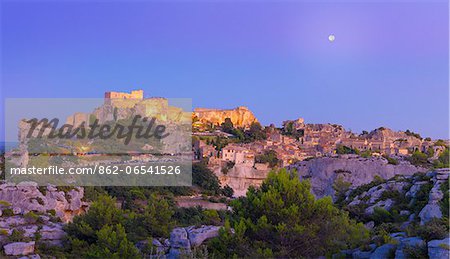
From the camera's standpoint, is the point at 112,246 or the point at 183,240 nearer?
the point at 112,246

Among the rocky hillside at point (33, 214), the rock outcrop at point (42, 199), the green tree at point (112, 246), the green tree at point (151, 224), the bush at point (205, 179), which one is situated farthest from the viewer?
the bush at point (205, 179)

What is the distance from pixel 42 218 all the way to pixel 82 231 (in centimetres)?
264

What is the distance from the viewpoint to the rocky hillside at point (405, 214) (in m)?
6.73

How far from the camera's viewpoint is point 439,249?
616 centimetres

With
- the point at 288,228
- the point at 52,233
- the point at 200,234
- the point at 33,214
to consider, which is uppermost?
the point at 288,228

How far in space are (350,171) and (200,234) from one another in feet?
41.7

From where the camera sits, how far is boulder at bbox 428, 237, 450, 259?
19.9 ft

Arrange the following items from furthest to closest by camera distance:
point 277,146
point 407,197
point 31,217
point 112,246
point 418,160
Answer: point 277,146 < point 418,160 < point 31,217 < point 407,197 < point 112,246

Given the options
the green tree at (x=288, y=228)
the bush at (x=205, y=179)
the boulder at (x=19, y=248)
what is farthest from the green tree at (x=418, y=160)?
the boulder at (x=19, y=248)

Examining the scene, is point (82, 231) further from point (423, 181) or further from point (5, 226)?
point (423, 181)

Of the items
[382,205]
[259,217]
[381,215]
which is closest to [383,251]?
[259,217]

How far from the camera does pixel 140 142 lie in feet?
135

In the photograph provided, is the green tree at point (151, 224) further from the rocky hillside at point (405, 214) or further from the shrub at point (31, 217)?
the rocky hillside at point (405, 214)

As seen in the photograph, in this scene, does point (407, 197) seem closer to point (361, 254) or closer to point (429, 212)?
point (429, 212)
